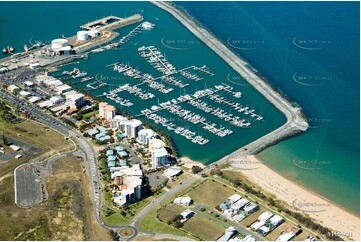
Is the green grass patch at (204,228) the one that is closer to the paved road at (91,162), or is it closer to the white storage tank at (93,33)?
the paved road at (91,162)

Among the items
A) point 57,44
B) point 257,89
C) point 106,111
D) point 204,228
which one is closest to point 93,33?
point 57,44

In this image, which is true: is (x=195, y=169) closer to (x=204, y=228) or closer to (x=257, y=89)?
(x=204, y=228)

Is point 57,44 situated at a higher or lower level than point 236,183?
higher

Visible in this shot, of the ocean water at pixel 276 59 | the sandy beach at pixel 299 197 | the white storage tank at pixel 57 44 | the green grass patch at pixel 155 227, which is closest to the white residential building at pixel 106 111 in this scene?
the ocean water at pixel 276 59

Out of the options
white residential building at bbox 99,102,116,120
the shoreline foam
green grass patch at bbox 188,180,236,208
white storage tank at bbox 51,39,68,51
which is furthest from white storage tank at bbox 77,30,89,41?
green grass patch at bbox 188,180,236,208

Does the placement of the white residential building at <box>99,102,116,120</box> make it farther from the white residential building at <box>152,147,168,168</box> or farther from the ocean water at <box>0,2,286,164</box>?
the white residential building at <box>152,147,168,168</box>
